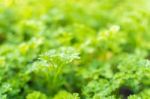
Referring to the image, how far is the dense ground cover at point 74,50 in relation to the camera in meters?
2.23

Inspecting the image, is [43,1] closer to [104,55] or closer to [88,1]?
[88,1]

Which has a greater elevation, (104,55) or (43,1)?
(43,1)

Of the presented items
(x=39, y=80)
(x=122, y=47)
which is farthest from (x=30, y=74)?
(x=122, y=47)

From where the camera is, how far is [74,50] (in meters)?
2.27

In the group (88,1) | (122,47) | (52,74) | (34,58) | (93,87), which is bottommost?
(93,87)

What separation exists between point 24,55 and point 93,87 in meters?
0.60

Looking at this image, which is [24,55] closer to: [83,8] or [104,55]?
[104,55]

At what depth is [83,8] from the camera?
3383 mm

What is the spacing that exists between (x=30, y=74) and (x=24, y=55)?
5.5 inches

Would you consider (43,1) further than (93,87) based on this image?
Yes

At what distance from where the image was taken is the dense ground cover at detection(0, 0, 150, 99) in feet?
7.33

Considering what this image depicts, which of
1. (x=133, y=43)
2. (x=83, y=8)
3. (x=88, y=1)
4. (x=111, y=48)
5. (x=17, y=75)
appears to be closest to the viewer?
(x=17, y=75)

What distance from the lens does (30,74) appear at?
2.55 meters

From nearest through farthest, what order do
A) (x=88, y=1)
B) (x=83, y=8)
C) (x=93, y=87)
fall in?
(x=93, y=87), (x=83, y=8), (x=88, y=1)
